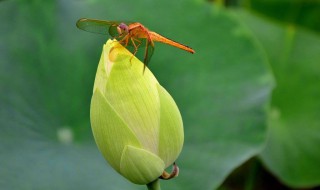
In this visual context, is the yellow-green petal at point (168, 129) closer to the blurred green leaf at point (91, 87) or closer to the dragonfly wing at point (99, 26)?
the dragonfly wing at point (99, 26)

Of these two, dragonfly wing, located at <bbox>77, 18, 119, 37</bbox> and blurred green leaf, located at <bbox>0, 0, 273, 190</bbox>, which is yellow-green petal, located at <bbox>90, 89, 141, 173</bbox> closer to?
dragonfly wing, located at <bbox>77, 18, 119, 37</bbox>

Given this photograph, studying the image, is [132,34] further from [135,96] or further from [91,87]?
[91,87]

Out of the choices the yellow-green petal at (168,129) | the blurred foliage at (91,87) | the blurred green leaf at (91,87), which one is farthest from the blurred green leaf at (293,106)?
the yellow-green petal at (168,129)

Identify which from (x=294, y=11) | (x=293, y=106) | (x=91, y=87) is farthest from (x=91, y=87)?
(x=294, y=11)

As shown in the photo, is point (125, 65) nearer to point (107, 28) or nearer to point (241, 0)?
point (107, 28)

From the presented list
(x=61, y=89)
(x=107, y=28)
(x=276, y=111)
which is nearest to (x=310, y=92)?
(x=276, y=111)

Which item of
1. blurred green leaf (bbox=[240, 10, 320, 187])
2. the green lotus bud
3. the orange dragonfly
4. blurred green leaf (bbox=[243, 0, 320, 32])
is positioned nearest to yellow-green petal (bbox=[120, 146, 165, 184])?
the green lotus bud

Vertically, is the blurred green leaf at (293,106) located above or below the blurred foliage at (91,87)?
below
